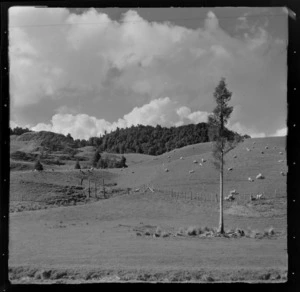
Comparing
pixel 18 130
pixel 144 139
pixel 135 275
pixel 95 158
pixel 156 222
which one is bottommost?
pixel 135 275

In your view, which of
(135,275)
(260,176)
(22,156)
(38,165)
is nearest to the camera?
(135,275)

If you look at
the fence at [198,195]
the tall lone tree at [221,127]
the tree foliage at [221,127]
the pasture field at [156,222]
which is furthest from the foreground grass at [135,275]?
the tree foliage at [221,127]

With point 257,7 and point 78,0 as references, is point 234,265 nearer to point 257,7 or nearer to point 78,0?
point 257,7

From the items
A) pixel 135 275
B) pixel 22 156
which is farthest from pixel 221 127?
pixel 22 156

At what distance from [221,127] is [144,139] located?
1.20m

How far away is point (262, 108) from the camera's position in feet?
24.8

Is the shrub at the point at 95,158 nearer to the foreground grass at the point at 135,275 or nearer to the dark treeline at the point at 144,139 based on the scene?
the dark treeline at the point at 144,139

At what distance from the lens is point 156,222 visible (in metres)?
7.95

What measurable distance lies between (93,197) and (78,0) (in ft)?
9.83

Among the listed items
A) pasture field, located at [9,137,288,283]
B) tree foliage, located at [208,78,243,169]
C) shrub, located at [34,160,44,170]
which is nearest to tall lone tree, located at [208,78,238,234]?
tree foliage, located at [208,78,243,169]

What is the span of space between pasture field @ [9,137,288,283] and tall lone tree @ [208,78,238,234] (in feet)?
0.35

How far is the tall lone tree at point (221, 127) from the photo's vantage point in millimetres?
7562

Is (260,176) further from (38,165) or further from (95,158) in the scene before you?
(38,165)

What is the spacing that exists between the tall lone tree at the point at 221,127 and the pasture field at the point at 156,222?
105mm
